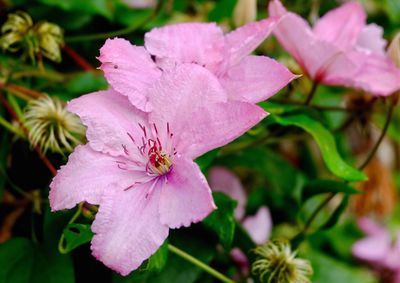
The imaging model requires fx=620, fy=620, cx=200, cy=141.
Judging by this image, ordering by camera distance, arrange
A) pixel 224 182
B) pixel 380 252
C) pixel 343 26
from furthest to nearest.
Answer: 1. pixel 380 252
2. pixel 224 182
3. pixel 343 26

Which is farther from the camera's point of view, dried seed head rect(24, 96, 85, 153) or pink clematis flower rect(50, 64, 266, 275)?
dried seed head rect(24, 96, 85, 153)

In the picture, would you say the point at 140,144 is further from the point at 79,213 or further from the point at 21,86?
the point at 21,86

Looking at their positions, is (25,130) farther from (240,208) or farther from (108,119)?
(240,208)

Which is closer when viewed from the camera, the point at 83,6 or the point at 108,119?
the point at 108,119

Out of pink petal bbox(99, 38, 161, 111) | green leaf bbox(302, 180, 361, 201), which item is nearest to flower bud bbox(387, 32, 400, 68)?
green leaf bbox(302, 180, 361, 201)

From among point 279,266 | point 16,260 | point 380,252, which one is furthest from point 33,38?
point 380,252

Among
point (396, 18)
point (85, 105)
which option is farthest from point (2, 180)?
point (396, 18)

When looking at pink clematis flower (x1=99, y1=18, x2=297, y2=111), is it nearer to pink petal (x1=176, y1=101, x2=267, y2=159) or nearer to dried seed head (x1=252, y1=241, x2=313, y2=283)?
pink petal (x1=176, y1=101, x2=267, y2=159)
